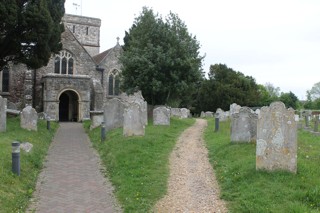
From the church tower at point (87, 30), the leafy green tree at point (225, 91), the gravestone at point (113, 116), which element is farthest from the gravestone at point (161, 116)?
the church tower at point (87, 30)

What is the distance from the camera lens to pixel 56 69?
34938 millimetres

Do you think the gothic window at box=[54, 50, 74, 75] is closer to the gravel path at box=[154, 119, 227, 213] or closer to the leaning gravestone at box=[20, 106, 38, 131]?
the leaning gravestone at box=[20, 106, 38, 131]

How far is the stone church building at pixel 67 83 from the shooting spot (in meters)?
31.6

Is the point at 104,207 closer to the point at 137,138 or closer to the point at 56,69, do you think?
the point at 137,138

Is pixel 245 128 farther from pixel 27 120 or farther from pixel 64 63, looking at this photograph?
pixel 64 63

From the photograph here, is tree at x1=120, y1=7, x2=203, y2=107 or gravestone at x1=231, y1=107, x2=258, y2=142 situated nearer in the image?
gravestone at x1=231, y1=107, x2=258, y2=142

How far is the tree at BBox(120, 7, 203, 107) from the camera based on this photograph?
77.8 feet

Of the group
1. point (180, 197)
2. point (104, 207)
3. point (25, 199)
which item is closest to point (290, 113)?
point (180, 197)

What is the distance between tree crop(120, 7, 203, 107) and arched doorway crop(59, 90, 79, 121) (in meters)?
10.5

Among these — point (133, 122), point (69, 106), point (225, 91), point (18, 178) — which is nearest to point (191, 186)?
point (18, 178)

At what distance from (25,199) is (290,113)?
634 cm

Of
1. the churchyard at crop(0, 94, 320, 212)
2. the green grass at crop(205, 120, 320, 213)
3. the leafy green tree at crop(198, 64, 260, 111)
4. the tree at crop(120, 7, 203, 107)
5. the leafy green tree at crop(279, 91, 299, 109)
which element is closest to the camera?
the green grass at crop(205, 120, 320, 213)

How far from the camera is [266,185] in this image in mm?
7828

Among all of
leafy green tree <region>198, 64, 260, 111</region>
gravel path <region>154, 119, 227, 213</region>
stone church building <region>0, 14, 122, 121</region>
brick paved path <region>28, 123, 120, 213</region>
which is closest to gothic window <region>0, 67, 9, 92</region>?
stone church building <region>0, 14, 122, 121</region>
